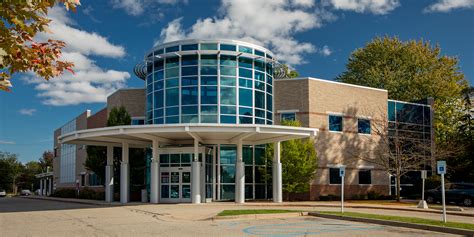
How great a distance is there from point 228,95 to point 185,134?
15.7ft

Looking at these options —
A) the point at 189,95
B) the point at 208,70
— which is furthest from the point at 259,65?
the point at 189,95

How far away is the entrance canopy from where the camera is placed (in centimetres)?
2781

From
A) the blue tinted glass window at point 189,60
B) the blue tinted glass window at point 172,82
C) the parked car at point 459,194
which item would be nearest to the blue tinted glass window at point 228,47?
the blue tinted glass window at point 189,60

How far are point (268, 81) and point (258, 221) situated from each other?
1822cm

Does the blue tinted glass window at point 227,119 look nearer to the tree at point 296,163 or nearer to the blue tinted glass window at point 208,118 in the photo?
the blue tinted glass window at point 208,118

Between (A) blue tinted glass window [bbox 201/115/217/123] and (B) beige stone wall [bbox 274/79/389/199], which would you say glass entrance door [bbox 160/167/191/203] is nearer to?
(A) blue tinted glass window [bbox 201/115/217/123]

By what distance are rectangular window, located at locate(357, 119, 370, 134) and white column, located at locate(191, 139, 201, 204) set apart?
14.9 meters

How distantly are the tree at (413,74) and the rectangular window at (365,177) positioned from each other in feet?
36.4

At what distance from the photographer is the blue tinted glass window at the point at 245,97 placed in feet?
110

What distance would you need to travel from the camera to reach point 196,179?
29.6m

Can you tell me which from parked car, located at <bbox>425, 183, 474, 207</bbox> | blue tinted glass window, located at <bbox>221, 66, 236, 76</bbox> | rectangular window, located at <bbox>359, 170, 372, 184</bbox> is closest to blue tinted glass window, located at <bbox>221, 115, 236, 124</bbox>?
blue tinted glass window, located at <bbox>221, 66, 236, 76</bbox>

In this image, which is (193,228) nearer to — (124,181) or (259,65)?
(124,181)

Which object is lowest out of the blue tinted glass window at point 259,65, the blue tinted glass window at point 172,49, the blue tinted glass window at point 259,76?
the blue tinted glass window at point 259,76

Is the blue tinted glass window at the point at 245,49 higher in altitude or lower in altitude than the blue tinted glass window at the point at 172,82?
higher
